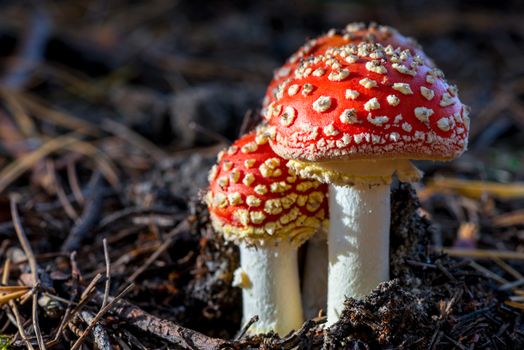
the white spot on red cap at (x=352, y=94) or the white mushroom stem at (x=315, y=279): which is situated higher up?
the white spot on red cap at (x=352, y=94)

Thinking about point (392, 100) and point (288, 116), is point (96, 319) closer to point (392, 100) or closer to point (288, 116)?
point (288, 116)

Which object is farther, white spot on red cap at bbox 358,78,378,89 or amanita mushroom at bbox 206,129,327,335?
amanita mushroom at bbox 206,129,327,335

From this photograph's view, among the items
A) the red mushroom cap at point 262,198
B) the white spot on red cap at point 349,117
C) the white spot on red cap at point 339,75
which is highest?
the white spot on red cap at point 339,75

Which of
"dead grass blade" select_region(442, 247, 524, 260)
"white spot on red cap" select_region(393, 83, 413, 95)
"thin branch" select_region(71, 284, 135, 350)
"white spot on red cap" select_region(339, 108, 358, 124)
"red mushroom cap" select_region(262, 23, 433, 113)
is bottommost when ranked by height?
"thin branch" select_region(71, 284, 135, 350)

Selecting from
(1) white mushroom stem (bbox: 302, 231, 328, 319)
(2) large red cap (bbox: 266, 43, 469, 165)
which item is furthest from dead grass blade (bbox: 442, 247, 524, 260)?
(2) large red cap (bbox: 266, 43, 469, 165)

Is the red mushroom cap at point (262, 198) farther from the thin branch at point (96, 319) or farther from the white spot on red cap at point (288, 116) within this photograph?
the thin branch at point (96, 319)

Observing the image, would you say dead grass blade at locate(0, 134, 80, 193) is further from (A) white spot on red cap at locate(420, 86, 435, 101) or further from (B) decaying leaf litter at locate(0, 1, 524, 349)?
(A) white spot on red cap at locate(420, 86, 435, 101)

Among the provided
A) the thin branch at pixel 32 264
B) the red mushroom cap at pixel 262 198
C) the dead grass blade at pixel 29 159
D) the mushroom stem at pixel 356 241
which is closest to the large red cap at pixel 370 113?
the red mushroom cap at pixel 262 198

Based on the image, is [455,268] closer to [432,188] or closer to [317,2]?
[432,188]
